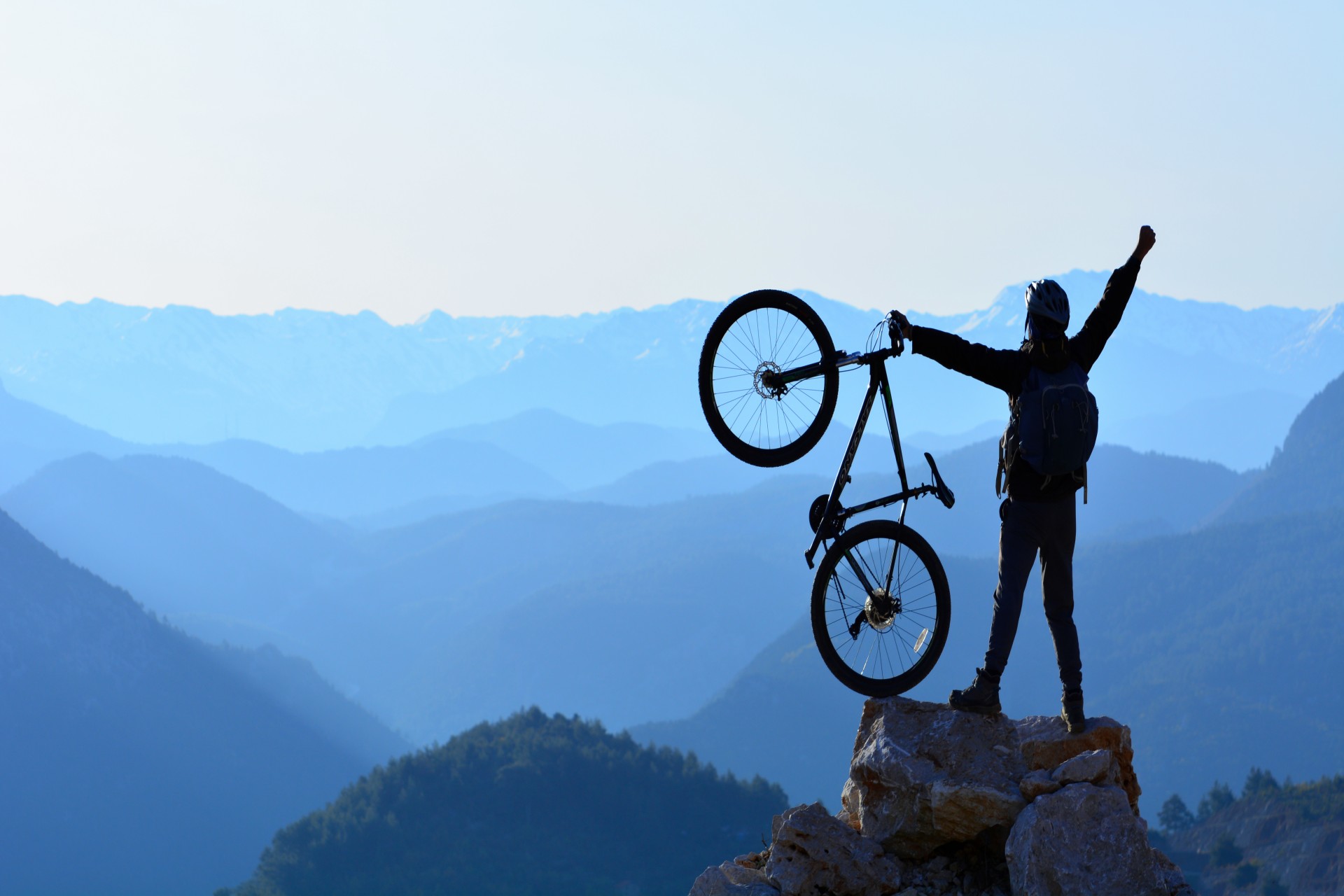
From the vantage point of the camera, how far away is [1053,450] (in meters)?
11.4

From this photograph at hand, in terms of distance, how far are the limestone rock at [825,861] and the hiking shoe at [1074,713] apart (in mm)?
2389

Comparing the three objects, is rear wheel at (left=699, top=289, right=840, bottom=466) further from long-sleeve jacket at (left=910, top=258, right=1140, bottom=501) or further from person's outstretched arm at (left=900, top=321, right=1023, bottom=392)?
long-sleeve jacket at (left=910, top=258, right=1140, bottom=501)

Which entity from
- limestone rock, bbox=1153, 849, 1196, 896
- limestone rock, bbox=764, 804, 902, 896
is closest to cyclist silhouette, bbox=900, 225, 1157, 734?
limestone rock, bbox=1153, 849, 1196, 896

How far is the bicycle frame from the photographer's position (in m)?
12.2

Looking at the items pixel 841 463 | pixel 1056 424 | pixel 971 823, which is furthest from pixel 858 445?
pixel 971 823

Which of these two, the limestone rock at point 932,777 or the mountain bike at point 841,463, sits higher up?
the mountain bike at point 841,463

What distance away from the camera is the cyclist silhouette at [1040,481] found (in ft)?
38.2

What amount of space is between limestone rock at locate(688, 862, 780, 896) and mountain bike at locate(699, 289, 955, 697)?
2305mm

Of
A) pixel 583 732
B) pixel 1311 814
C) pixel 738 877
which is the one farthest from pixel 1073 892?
pixel 583 732

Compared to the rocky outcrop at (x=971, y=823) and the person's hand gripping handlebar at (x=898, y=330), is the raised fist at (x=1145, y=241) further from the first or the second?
the rocky outcrop at (x=971, y=823)

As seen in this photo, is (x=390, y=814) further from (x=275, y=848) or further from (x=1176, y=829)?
(x=1176, y=829)

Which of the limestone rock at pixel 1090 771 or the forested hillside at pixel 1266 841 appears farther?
the forested hillside at pixel 1266 841

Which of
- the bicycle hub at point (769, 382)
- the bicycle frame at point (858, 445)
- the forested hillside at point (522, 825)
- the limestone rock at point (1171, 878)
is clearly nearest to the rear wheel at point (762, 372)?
the bicycle hub at point (769, 382)

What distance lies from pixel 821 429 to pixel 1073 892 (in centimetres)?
524
